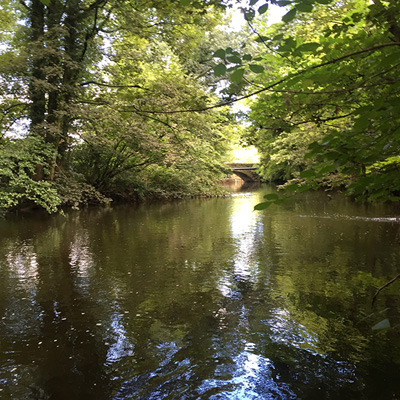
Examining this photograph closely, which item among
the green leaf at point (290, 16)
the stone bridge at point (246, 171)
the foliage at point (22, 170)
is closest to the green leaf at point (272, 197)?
the green leaf at point (290, 16)

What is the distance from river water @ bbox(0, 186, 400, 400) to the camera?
291 cm

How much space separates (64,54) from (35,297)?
8.76m

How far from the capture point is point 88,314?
4.31 metres

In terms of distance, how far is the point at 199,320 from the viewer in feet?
13.7

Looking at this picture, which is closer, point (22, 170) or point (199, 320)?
point (199, 320)

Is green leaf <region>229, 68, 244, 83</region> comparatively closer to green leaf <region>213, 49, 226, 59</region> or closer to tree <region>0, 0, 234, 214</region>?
green leaf <region>213, 49, 226, 59</region>

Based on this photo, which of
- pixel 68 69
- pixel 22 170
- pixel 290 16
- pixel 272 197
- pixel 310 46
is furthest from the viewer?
pixel 68 69

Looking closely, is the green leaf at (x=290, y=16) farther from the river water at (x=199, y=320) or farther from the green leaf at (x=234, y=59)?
the river water at (x=199, y=320)

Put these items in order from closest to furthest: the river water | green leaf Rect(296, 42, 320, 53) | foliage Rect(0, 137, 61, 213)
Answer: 1. green leaf Rect(296, 42, 320, 53)
2. the river water
3. foliage Rect(0, 137, 61, 213)

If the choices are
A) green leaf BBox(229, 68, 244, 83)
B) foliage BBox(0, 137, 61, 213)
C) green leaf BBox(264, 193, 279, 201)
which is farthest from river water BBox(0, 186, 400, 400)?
foliage BBox(0, 137, 61, 213)

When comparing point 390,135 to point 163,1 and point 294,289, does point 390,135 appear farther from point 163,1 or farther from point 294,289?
point 163,1

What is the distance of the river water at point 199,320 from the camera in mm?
2906

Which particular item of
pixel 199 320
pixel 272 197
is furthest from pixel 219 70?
pixel 199 320

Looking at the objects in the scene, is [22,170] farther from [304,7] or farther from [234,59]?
[304,7]
